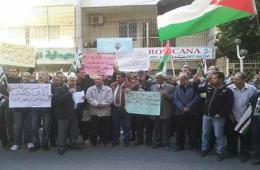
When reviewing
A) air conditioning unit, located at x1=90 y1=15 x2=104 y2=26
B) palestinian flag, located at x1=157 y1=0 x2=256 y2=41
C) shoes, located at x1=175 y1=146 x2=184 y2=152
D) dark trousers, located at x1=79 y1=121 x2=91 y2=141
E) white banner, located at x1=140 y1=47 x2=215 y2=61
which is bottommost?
shoes, located at x1=175 y1=146 x2=184 y2=152

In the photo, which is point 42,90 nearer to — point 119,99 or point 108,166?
point 119,99

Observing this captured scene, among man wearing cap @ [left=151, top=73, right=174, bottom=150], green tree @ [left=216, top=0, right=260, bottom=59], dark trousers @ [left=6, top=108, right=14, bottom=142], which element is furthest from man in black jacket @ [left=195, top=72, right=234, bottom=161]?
green tree @ [left=216, top=0, right=260, bottom=59]

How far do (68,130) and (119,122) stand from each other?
1225mm

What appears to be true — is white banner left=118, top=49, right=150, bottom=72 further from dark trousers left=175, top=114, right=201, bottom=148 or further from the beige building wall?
the beige building wall

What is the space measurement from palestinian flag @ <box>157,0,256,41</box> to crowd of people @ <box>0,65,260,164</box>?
128 centimetres

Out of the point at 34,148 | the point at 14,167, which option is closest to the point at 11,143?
the point at 34,148

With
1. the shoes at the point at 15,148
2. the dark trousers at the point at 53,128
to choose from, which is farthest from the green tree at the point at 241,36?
the shoes at the point at 15,148

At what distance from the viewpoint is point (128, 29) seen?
2612 centimetres

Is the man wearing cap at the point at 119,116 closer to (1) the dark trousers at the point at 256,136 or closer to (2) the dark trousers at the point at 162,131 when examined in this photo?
(2) the dark trousers at the point at 162,131

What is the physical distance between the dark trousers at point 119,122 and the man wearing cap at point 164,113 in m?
0.68

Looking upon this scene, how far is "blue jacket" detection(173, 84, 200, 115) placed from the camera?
10.3 metres

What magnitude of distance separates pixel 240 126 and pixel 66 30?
16978 mm

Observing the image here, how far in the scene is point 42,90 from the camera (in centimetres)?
1066

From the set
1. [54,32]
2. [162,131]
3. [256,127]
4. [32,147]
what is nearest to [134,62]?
[162,131]
